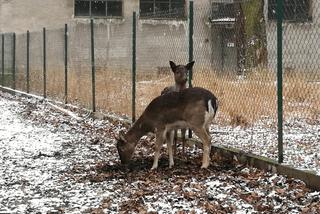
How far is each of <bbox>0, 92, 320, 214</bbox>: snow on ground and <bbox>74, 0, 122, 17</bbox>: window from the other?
21997 millimetres

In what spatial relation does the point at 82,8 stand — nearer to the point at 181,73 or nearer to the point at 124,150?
the point at 181,73

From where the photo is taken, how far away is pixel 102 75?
1670 centimetres

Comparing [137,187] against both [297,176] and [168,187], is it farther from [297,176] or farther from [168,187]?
[297,176]

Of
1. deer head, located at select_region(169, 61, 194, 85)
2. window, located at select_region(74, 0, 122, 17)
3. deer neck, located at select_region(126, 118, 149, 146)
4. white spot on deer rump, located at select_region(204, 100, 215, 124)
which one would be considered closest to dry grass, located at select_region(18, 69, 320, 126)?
deer head, located at select_region(169, 61, 194, 85)

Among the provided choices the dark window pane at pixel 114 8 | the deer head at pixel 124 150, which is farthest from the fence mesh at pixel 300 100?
the dark window pane at pixel 114 8

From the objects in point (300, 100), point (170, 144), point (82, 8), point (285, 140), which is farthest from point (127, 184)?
point (82, 8)

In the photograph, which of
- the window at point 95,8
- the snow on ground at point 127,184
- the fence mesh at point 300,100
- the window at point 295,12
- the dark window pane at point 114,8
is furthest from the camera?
the dark window pane at point 114,8

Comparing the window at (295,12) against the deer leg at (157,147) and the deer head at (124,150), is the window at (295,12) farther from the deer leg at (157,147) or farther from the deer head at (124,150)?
the deer head at (124,150)

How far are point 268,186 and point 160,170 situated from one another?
6.02 feet

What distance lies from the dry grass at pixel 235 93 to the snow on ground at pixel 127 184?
65.1 inches

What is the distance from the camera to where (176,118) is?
8453 mm

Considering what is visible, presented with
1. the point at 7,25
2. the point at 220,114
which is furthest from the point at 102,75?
the point at 7,25

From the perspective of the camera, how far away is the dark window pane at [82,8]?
32.7 metres

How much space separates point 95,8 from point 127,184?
25992 millimetres
